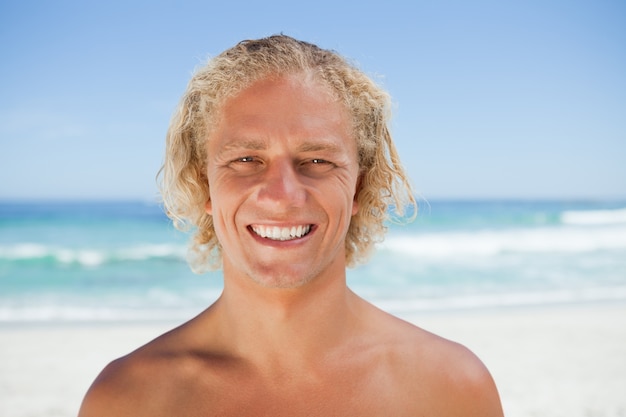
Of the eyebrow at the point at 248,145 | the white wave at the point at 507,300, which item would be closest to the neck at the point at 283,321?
the eyebrow at the point at 248,145

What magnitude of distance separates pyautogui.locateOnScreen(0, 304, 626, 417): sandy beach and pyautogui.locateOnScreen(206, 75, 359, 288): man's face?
4.56m

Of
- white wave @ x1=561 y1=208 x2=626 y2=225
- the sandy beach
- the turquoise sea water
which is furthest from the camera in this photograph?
white wave @ x1=561 y1=208 x2=626 y2=225

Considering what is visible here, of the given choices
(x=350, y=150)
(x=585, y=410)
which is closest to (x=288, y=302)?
(x=350, y=150)

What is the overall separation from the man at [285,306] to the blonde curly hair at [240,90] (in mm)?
14

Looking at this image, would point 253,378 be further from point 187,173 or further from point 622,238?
point 622,238

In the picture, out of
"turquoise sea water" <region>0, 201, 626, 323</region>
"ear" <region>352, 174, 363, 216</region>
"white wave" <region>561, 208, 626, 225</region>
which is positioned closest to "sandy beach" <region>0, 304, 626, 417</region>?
"turquoise sea water" <region>0, 201, 626, 323</region>

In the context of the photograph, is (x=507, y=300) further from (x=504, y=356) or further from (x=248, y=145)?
(x=248, y=145)

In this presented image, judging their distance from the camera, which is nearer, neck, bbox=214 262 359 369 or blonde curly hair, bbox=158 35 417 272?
neck, bbox=214 262 359 369

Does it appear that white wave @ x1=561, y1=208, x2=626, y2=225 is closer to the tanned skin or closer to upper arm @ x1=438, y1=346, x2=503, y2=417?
upper arm @ x1=438, y1=346, x2=503, y2=417

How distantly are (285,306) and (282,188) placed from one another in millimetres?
524

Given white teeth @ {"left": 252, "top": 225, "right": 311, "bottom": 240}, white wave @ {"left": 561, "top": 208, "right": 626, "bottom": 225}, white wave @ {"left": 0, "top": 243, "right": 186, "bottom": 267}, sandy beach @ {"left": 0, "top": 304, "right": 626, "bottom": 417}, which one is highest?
white wave @ {"left": 561, "top": 208, "right": 626, "bottom": 225}

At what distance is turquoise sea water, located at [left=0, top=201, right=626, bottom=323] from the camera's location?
12.2 m

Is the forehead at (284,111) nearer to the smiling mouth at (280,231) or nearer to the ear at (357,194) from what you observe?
the smiling mouth at (280,231)

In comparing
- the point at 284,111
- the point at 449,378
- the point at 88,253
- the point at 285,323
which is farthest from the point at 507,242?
the point at 284,111
